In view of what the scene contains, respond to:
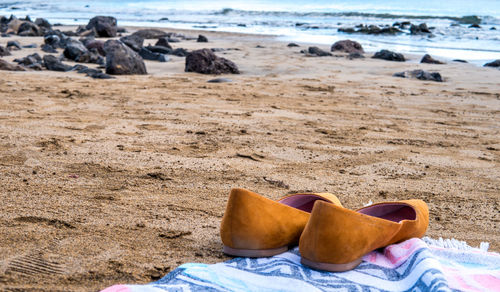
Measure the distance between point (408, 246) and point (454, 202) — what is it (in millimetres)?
901

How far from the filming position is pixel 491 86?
633 centimetres

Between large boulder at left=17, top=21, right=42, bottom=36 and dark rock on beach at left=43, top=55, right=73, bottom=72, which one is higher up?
large boulder at left=17, top=21, right=42, bottom=36

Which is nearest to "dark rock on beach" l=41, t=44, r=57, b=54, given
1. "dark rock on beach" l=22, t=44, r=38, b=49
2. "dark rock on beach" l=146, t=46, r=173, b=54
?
"dark rock on beach" l=22, t=44, r=38, b=49

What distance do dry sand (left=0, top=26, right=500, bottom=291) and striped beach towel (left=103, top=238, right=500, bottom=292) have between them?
18 cm

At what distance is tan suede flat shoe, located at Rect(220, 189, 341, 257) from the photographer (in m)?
1.77

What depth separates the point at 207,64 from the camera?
698 cm

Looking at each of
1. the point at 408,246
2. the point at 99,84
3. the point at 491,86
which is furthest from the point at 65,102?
the point at 491,86

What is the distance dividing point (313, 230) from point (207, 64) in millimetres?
5564

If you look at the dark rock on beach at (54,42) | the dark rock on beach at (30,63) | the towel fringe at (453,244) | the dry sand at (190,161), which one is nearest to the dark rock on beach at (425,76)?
the dry sand at (190,161)

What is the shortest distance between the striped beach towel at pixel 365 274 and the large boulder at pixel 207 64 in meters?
5.40

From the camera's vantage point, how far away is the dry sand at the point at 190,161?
6.07 ft

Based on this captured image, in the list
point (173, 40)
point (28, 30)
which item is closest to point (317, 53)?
point (173, 40)

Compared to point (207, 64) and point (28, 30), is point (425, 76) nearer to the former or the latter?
point (207, 64)

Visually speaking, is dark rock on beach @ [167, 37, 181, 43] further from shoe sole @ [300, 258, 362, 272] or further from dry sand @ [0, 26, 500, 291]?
shoe sole @ [300, 258, 362, 272]
